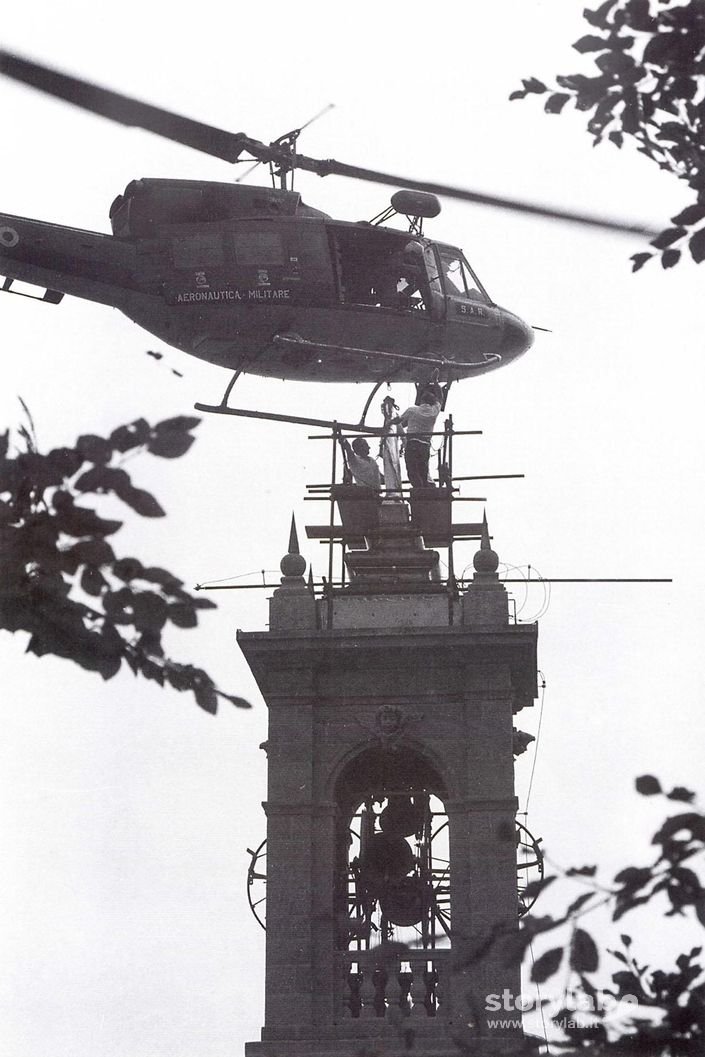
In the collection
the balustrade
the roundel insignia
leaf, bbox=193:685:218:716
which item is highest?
the roundel insignia

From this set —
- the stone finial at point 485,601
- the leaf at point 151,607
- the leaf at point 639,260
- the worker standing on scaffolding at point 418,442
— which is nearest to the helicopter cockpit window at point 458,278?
the worker standing on scaffolding at point 418,442

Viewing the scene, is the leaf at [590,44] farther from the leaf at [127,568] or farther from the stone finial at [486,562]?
the stone finial at [486,562]

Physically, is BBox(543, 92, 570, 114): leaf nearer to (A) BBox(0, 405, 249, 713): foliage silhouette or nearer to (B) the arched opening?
(A) BBox(0, 405, 249, 713): foliage silhouette

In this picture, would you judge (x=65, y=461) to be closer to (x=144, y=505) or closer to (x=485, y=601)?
(x=144, y=505)

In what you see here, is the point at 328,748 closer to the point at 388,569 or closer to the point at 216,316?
the point at 388,569

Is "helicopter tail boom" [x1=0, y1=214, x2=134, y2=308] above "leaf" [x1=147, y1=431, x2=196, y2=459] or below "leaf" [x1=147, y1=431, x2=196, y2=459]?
above

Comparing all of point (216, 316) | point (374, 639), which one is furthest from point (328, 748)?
point (216, 316)

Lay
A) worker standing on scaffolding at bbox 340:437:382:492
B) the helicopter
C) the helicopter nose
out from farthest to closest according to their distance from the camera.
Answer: the helicopter nose < worker standing on scaffolding at bbox 340:437:382:492 < the helicopter

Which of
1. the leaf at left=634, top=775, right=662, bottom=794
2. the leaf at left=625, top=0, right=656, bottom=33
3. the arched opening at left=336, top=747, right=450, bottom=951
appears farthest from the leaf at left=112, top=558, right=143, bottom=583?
the arched opening at left=336, top=747, right=450, bottom=951
